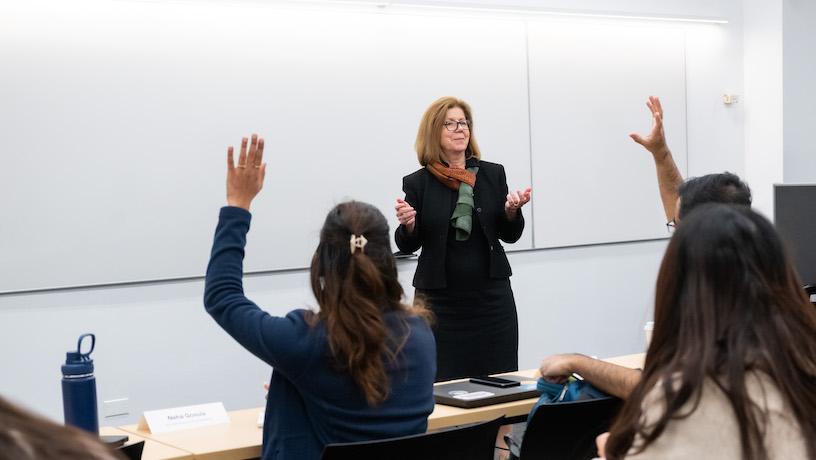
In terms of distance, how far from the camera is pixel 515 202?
4008mm

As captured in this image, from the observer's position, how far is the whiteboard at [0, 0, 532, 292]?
449 cm

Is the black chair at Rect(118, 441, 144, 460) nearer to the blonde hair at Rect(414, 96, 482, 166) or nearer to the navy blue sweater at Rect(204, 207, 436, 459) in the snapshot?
the navy blue sweater at Rect(204, 207, 436, 459)

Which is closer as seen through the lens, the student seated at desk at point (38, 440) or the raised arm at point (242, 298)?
the student seated at desk at point (38, 440)

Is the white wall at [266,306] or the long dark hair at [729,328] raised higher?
the long dark hair at [729,328]

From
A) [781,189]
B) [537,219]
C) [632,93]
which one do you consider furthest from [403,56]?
[781,189]

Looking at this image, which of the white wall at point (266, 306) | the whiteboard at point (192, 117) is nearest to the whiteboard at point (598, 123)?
the white wall at point (266, 306)

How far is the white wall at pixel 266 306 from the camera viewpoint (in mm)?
4566

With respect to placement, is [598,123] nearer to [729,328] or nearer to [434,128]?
[434,128]

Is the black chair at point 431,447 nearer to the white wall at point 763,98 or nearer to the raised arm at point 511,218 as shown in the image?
the raised arm at point 511,218

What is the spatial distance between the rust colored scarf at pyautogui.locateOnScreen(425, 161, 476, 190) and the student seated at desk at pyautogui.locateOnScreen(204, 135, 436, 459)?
6.04 feet

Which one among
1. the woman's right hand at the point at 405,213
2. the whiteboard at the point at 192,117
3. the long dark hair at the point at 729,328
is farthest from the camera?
the whiteboard at the point at 192,117

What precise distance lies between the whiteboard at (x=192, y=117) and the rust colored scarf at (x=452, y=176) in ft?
3.88

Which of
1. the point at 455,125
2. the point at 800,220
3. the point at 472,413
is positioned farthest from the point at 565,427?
the point at 800,220

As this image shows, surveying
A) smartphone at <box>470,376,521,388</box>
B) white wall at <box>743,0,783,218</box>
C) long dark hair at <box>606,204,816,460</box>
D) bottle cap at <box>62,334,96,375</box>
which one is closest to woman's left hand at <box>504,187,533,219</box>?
smartphone at <box>470,376,521,388</box>
